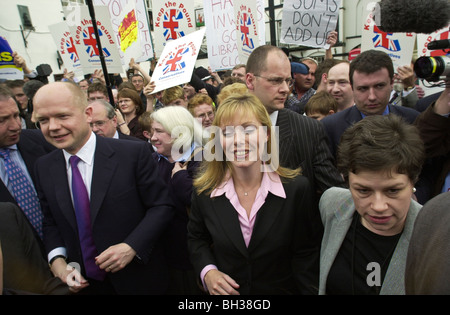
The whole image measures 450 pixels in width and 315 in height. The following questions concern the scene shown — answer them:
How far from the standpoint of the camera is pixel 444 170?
1.69 meters

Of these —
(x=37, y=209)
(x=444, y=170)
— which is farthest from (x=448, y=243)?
(x=37, y=209)

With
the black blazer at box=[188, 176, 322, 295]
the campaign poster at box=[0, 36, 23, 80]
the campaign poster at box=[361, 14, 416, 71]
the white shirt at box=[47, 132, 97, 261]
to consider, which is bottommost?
the black blazer at box=[188, 176, 322, 295]

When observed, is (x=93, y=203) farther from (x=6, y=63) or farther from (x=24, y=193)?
(x=6, y=63)

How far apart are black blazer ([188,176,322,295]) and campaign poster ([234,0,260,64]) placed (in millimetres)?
3377

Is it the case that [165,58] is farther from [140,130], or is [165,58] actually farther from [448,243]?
[448,243]

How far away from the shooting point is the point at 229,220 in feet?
5.13

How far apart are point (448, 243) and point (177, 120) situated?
80.4 inches

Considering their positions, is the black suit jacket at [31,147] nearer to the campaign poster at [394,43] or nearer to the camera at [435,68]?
the camera at [435,68]

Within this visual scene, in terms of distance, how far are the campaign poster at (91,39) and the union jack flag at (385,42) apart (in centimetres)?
345

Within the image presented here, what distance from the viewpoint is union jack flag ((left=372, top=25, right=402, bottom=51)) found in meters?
3.37

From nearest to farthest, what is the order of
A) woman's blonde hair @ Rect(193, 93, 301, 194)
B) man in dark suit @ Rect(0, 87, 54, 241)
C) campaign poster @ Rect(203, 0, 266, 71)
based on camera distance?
1. woman's blonde hair @ Rect(193, 93, 301, 194)
2. man in dark suit @ Rect(0, 87, 54, 241)
3. campaign poster @ Rect(203, 0, 266, 71)

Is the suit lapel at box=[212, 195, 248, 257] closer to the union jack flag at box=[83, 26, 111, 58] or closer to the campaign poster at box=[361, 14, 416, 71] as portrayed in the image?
the campaign poster at box=[361, 14, 416, 71]

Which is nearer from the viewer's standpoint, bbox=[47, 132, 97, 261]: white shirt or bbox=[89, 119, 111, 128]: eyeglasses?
bbox=[47, 132, 97, 261]: white shirt

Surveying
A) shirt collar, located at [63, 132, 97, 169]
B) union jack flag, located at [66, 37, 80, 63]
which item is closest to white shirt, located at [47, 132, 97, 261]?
shirt collar, located at [63, 132, 97, 169]
